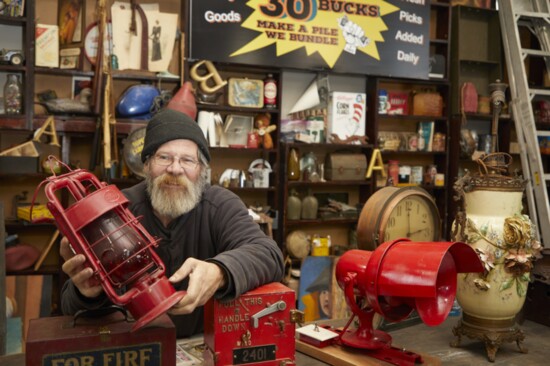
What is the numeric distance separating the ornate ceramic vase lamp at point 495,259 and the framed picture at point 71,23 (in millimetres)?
3202

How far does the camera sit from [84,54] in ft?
13.3

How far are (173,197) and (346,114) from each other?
3.13 m

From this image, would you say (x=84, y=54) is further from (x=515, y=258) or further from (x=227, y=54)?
(x=515, y=258)

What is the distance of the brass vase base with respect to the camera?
5.73ft

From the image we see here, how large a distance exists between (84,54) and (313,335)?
3067 millimetres

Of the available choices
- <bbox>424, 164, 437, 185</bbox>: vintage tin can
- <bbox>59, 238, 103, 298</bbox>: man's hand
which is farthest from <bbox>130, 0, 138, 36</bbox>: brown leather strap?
<bbox>59, 238, 103, 298</bbox>: man's hand

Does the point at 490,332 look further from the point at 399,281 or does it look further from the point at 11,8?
the point at 11,8

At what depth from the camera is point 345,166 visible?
4773mm

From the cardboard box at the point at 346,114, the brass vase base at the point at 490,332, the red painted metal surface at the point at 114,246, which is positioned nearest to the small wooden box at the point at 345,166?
the cardboard box at the point at 346,114

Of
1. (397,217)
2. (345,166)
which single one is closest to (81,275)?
(397,217)

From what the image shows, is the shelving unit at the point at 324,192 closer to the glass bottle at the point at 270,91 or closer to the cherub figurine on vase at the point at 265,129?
the cherub figurine on vase at the point at 265,129

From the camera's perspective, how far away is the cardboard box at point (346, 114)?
4789 mm

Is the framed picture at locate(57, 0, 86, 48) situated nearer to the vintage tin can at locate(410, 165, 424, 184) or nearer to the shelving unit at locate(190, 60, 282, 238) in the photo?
the shelving unit at locate(190, 60, 282, 238)

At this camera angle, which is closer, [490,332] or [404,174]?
[490,332]
